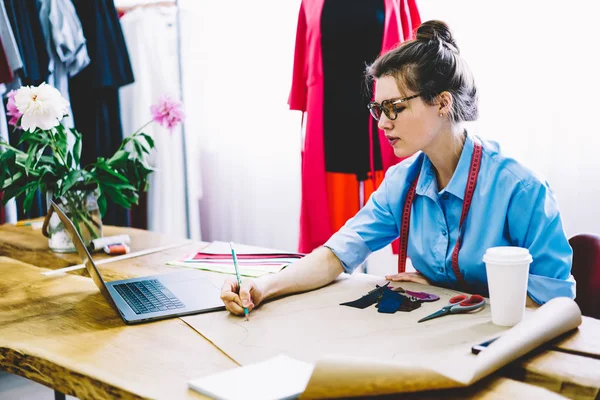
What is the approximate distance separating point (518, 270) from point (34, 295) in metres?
1.10

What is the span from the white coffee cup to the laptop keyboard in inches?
25.5

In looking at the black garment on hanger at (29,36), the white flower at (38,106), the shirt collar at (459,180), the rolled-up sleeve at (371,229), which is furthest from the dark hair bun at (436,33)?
the black garment on hanger at (29,36)

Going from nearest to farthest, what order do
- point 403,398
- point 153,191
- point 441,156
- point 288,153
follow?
point 403,398
point 441,156
point 288,153
point 153,191

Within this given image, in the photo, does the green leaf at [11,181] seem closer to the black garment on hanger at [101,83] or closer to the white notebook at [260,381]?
the white notebook at [260,381]

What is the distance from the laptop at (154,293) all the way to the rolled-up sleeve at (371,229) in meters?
0.38

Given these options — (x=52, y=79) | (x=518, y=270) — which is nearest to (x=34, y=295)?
(x=518, y=270)

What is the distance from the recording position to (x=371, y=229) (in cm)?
162

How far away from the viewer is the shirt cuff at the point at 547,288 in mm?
1303

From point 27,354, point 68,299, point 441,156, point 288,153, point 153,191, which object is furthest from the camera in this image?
point 153,191

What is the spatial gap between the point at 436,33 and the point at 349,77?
93cm

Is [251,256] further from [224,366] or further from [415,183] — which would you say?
[224,366]

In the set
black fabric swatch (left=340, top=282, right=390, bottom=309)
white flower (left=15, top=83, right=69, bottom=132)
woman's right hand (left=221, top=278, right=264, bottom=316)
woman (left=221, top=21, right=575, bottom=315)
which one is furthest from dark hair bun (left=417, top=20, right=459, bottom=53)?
white flower (left=15, top=83, right=69, bottom=132)

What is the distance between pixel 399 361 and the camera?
810 mm

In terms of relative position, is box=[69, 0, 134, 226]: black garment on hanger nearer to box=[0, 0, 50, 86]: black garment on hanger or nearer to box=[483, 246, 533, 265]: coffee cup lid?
box=[0, 0, 50, 86]: black garment on hanger
